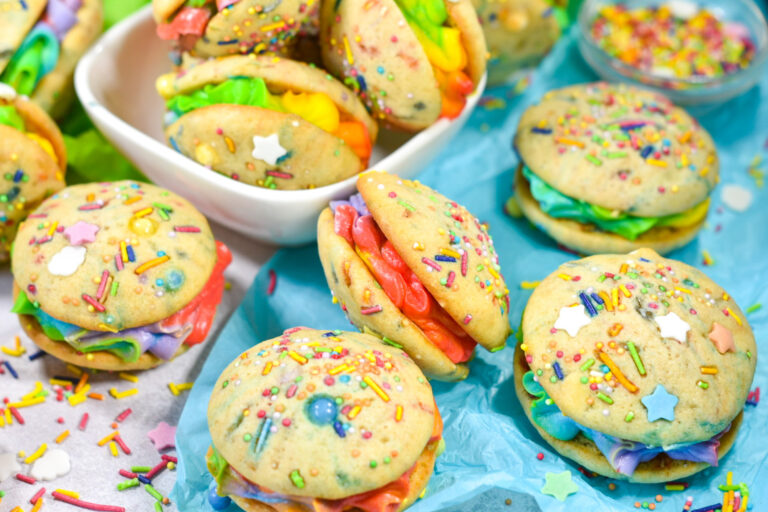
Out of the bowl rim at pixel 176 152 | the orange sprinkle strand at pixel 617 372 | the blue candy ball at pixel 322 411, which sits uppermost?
the bowl rim at pixel 176 152

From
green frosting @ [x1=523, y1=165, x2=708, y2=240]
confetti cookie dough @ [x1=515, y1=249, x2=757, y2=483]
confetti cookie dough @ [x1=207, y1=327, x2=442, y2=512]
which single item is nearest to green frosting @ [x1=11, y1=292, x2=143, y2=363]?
confetti cookie dough @ [x1=207, y1=327, x2=442, y2=512]

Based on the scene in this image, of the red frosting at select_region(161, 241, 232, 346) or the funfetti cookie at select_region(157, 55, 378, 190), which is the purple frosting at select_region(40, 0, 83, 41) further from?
the red frosting at select_region(161, 241, 232, 346)

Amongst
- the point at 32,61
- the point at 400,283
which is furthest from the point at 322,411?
the point at 32,61

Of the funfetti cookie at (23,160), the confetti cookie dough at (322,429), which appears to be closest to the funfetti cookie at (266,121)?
the funfetti cookie at (23,160)

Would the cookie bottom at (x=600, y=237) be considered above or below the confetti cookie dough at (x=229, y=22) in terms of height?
below

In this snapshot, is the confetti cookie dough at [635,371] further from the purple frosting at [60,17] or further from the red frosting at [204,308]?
the purple frosting at [60,17]

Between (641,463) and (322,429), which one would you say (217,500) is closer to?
(322,429)

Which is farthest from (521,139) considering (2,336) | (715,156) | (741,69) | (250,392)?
(2,336)
